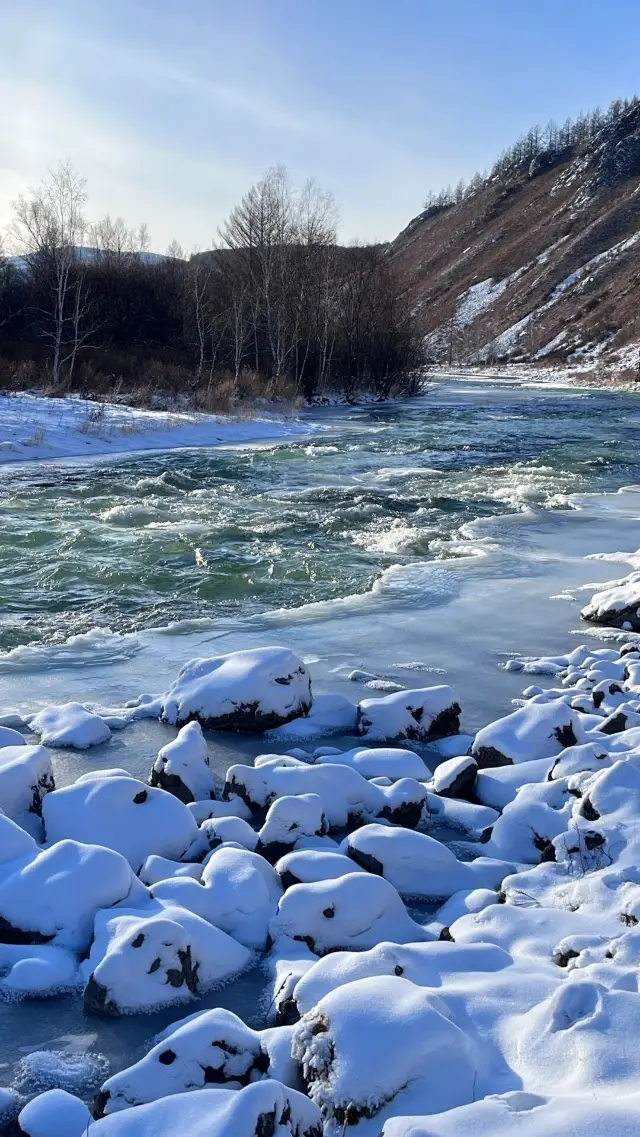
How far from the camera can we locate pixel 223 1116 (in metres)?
2.23

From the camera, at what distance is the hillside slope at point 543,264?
71062 mm

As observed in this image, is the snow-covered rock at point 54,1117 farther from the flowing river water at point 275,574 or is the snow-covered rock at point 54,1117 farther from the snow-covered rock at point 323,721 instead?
the snow-covered rock at point 323,721

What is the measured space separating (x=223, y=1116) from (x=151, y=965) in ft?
2.95

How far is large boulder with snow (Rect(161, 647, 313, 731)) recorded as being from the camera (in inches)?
221

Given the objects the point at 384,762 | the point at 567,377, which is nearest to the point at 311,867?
the point at 384,762

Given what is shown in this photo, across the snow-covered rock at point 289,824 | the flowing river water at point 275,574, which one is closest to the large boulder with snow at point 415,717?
the flowing river water at point 275,574

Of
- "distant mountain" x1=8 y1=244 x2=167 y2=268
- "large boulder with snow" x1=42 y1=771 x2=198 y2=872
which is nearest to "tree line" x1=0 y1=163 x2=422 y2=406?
"distant mountain" x1=8 y1=244 x2=167 y2=268

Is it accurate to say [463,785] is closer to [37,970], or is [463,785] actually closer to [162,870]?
[162,870]

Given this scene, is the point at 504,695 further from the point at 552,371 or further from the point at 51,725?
the point at 552,371

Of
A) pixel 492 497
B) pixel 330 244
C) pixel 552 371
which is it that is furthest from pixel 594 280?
pixel 492 497

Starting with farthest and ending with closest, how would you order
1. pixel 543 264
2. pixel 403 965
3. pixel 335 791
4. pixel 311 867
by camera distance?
pixel 543 264 < pixel 335 791 < pixel 311 867 < pixel 403 965

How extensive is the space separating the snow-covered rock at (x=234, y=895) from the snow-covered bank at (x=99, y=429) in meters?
15.7

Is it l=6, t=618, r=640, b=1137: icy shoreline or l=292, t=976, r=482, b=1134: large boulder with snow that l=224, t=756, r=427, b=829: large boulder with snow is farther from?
l=292, t=976, r=482, b=1134: large boulder with snow

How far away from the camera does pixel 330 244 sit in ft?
122
